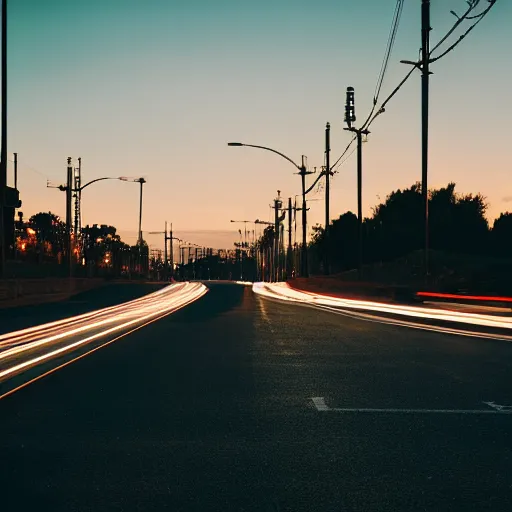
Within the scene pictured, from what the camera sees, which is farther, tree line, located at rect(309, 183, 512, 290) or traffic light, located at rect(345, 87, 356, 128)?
tree line, located at rect(309, 183, 512, 290)

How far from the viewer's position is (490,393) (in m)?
10.9

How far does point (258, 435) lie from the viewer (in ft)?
26.8

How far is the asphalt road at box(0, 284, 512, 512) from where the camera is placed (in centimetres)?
598

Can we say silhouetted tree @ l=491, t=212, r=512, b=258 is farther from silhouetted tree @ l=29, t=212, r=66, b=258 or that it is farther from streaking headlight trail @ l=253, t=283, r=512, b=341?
silhouetted tree @ l=29, t=212, r=66, b=258

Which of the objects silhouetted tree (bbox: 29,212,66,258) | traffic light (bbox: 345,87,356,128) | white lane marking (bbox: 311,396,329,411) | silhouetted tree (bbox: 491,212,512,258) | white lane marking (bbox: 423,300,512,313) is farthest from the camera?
silhouetted tree (bbox: 29,212,66,258)

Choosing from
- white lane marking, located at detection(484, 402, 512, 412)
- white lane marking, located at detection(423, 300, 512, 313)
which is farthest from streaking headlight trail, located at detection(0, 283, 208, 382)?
white lane marking, located at detection(423, 300, 512, 313)

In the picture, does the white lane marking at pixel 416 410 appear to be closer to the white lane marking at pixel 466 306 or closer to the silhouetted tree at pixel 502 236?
the white lane marking at pixel 466 306

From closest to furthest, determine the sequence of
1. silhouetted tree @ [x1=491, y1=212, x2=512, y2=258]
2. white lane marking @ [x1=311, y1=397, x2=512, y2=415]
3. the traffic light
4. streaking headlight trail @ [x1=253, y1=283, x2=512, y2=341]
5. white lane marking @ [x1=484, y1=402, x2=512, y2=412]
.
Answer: white lane marking @ [x1=311, y1=397, x2=512, y2=415] < white lane marking @ [x1=484, y1=402, x2=512, y2=412] < streaking headlight trail @ [x1=253, y1=283, x2=512, y2=341] < the traffic light < silhouetted tree @ [x1=491, y1=212, x2=512, y2=258]

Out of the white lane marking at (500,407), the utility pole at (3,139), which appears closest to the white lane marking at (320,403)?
the white lane marking at (500,407)

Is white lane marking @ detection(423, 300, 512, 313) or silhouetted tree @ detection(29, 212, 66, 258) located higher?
silhouetted tree @ detection(29, 212, 66, 258)

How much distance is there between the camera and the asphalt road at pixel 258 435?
5977 millimetres

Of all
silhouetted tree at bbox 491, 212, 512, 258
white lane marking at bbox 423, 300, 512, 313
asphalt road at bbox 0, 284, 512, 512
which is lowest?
asphalt road at bbox 0, 284, 512, 512

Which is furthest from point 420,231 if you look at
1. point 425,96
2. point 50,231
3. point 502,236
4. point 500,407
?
point 500,407

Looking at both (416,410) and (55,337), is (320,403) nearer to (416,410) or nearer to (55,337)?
(416,410)
